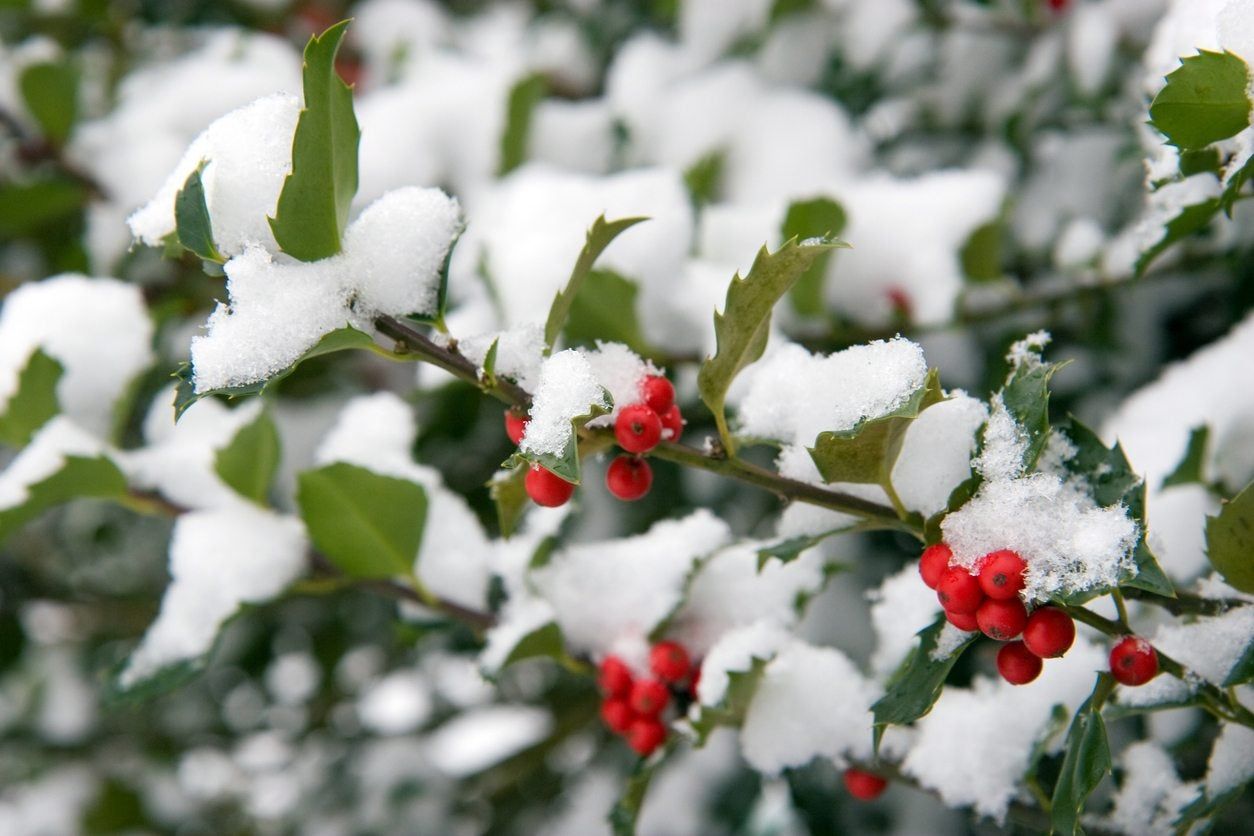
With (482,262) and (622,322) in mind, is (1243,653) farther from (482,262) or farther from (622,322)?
(482,262)

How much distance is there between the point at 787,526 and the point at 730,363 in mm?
194

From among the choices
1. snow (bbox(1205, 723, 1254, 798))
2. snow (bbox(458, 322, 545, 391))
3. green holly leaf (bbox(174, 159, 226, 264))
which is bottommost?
snow (bbox(1205, 723, 1254, 798))

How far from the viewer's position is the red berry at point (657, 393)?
77cm

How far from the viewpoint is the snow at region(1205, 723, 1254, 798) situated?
80 cm

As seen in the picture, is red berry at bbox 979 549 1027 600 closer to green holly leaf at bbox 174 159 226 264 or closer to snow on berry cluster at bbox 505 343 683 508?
snow on berry cluster at bbox 505 343 683 508

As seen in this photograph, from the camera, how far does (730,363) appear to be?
76cm

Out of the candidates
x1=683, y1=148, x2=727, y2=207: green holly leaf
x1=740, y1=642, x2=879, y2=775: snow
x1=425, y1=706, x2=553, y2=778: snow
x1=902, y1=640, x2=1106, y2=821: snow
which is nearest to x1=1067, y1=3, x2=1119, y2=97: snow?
x1=683, y1=148, x2=727, y2=207: green holly leaf

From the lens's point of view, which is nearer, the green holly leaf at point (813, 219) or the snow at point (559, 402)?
the snow at point (559, 402)

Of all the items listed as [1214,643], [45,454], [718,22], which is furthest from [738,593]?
[718,22]

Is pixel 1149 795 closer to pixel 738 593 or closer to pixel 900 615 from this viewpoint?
pixel 900 615

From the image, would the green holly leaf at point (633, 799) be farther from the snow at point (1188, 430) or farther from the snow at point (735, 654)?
the snow at point (1188, 430)

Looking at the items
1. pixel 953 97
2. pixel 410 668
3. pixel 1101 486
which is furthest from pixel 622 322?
pixel 410 668

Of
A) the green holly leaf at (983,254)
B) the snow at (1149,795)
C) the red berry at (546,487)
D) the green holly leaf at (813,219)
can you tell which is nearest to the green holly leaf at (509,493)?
the red berry at (546,487)

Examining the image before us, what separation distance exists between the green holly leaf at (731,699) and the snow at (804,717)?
2 centimetres
